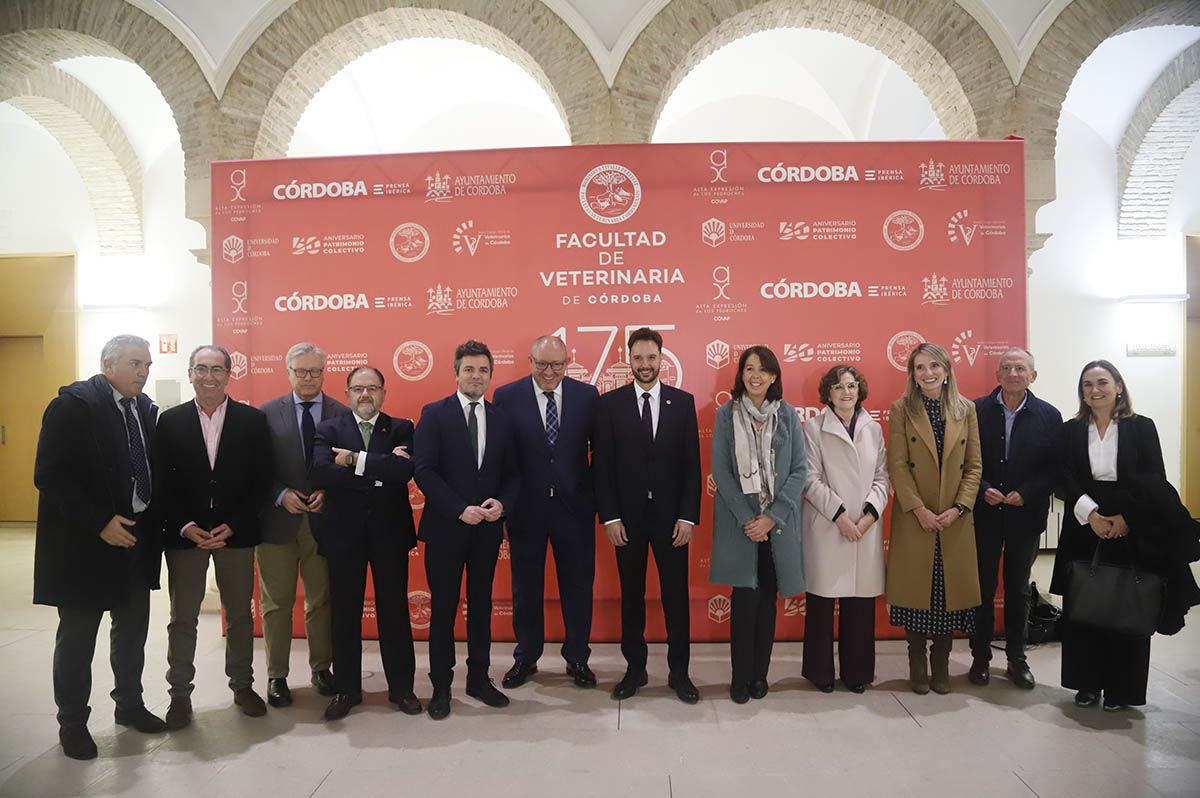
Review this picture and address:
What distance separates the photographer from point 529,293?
4.50 metres

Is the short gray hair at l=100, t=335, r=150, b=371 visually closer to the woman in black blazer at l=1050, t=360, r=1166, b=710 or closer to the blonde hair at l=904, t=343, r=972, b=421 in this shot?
the blonde hair at l=904, t=343, r=972, b=421

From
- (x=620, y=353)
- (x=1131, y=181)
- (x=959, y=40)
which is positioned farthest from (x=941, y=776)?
(x=1131, y=181)

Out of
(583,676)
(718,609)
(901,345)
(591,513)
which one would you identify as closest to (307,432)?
(591,513)

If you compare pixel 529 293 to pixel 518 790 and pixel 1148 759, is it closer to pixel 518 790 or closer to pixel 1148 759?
pixel 518 790

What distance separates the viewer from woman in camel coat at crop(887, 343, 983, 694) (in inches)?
143

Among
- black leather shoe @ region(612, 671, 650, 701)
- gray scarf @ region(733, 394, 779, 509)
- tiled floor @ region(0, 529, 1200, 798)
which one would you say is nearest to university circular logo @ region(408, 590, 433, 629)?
tiled floor @ region(0, 529, 1200, 798)

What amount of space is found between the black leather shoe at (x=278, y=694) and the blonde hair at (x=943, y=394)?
3.69 metres

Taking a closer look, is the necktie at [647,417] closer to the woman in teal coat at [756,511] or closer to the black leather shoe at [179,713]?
the woman in teal coat at [756,511]

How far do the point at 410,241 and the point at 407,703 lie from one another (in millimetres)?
2833

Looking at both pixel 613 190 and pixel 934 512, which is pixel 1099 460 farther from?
pixel 613 190

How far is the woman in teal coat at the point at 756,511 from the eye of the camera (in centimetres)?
359

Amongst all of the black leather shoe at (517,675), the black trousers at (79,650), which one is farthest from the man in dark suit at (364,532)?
the black trousers at (79,650)

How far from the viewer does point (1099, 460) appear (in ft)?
11.3

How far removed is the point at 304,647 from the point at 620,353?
2861 millimetres
